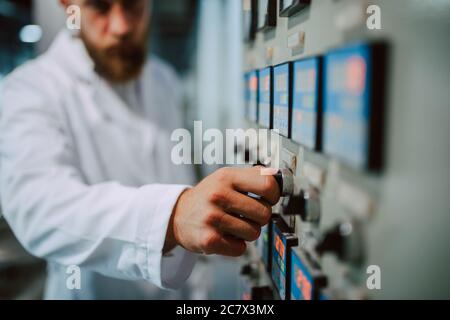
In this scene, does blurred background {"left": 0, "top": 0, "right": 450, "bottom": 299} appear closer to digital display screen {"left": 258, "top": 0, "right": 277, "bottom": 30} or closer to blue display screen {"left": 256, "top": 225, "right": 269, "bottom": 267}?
digital display screen {"left": 258, "top": 0, "right": 277, "bottom": 30}

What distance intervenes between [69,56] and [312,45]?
0.60 meters

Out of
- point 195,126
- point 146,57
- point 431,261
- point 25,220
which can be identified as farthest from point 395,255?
point 146,57

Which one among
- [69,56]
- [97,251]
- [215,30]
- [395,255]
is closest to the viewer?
[395,255]

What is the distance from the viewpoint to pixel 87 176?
0.93 metres

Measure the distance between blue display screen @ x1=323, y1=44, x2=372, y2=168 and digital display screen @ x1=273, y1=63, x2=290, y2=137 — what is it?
141 mm

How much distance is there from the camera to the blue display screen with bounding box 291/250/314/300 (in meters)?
0.59

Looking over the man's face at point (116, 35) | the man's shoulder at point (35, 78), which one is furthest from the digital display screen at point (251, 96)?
the man's shoulder at point (35, 78)

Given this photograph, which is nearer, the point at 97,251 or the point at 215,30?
the point at 97,251

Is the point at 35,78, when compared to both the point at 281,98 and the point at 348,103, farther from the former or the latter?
the point at 348,103

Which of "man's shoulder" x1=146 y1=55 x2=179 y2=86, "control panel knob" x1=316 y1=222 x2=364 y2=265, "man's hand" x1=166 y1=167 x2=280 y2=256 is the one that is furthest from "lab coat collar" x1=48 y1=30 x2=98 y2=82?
"control panel knob" x1=316 y1=222 x2=364 y2=265

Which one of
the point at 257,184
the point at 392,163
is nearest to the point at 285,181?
the point at 257,184

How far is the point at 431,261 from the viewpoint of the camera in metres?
0.47

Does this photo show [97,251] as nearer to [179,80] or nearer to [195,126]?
[195,126]

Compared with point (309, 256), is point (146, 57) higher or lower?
higher
